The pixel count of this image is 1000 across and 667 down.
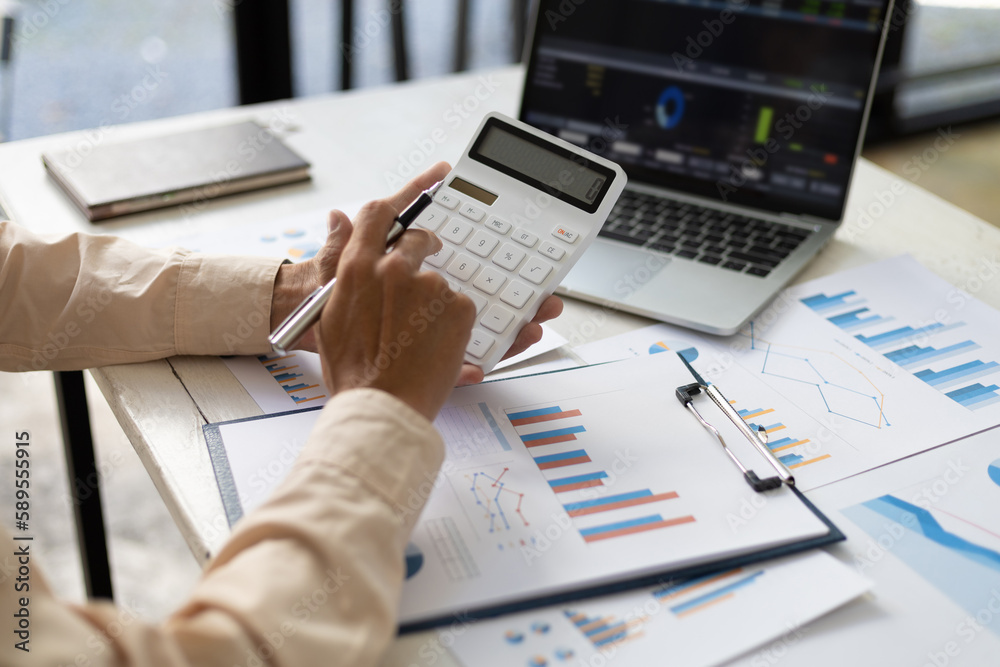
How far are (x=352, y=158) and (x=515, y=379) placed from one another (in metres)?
0.52

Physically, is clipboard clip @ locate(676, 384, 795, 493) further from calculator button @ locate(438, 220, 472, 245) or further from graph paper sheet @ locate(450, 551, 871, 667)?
calculator button @ locate(438, 220, 472, 245)

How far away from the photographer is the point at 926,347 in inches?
29.3

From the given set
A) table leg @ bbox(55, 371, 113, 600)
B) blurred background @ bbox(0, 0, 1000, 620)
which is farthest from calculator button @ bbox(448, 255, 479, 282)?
blurred background @ bbox(0, 0, 1000, 620)

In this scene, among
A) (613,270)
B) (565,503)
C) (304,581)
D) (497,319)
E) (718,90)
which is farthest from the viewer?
(718,90)

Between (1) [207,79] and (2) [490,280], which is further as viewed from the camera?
(1) [207,79]

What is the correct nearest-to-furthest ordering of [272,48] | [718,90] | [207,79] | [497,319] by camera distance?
[497,319] → [718,90] → [272,48] → [207,79]

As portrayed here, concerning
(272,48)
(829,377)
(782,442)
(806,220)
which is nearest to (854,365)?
(829,377)

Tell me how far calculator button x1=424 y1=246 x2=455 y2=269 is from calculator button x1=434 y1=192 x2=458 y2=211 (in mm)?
44

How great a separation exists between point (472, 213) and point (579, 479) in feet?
0.85

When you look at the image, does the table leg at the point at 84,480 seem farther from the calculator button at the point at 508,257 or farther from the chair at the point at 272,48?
the chair at the point at 272,48

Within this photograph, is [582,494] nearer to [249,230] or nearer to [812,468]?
[812,468]

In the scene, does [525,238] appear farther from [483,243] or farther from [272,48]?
[272,48]

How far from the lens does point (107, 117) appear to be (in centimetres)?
198

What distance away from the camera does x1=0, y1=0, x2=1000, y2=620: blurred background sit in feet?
4.76
